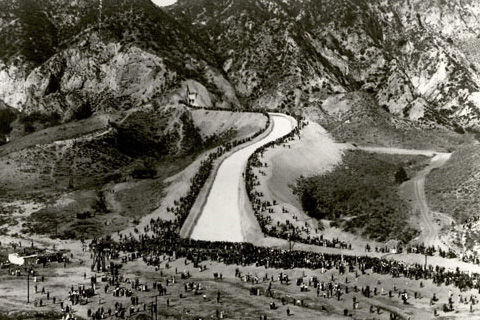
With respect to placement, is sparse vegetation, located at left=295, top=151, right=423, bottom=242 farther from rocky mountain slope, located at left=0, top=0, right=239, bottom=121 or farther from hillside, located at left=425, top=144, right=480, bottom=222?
rocky mountain slope, located at left=0, top=0, right=239, bottom=121

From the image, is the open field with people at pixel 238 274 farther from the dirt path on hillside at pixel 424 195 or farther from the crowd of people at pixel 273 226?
the dirt path on hillside at pixel 424 195

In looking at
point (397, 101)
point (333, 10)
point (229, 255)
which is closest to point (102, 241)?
point (229, 255)

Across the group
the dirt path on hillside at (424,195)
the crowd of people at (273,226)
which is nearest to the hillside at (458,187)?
the dirt path on hillside at (424,195)

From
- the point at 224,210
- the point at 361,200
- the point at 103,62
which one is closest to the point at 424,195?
the point at 361,200

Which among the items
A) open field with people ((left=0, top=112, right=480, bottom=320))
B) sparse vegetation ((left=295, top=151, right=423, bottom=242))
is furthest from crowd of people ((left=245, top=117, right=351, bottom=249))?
sparse vegetation ((left=295, top=151, right=423, bottom=242))

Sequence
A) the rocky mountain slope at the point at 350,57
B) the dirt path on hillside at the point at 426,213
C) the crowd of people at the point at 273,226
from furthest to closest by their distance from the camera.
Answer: the rocky mountain slope at the point at 350,57, the dirt path on hillside at the point at 426,213, the crowd of people at the point at 273,226

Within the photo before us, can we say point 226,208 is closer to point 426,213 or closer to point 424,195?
point 426,213
